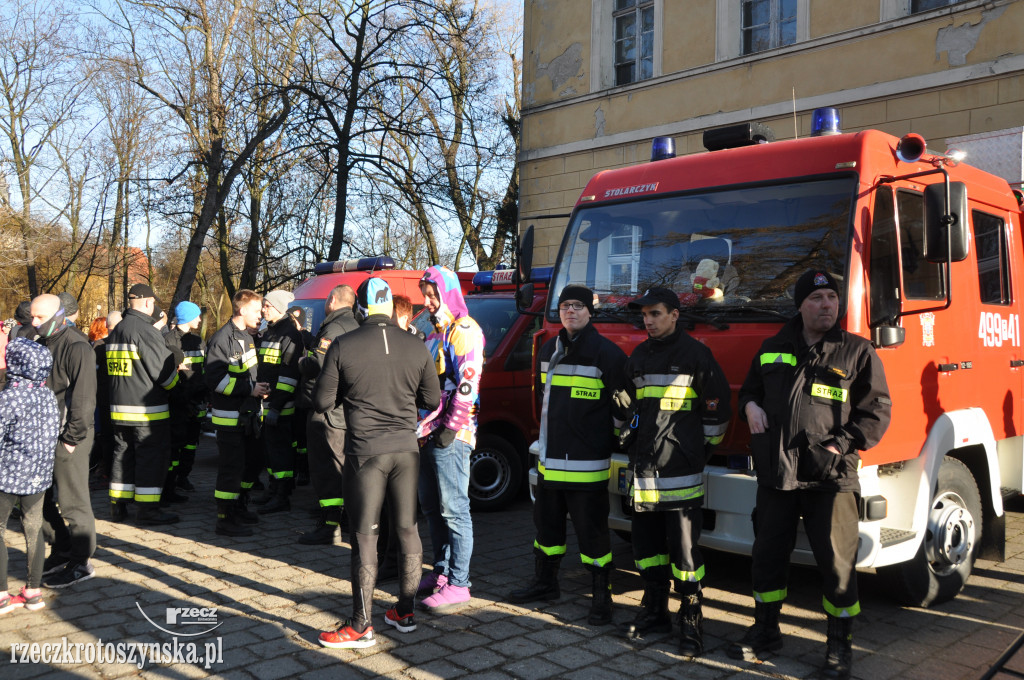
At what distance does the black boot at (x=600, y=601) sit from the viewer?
4.82m

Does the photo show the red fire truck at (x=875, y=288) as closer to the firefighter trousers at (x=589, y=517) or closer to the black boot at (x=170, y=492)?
the firefighter trousers at (x=589, y=517)

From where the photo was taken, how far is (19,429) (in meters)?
4.93

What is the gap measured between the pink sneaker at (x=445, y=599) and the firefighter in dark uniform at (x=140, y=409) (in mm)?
3189

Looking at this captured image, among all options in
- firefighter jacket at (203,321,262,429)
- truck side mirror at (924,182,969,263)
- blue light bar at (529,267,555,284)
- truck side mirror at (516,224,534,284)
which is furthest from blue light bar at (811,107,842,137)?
firefighter jacket at (203,321,262,429)

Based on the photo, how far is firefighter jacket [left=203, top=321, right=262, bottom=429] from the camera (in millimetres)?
6980

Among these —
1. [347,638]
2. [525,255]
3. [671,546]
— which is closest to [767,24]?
[525,255]

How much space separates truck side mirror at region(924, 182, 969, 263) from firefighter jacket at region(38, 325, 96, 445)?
16.4 feet

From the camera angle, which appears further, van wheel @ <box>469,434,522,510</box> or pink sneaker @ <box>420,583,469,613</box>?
van wheel @ <box>469,434,522,510</box>

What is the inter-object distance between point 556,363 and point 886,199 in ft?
6.61

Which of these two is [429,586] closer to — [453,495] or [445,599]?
[445,599]

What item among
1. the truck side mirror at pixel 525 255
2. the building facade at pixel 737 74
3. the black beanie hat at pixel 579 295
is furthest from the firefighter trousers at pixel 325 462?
the building facade at pixel 737 74

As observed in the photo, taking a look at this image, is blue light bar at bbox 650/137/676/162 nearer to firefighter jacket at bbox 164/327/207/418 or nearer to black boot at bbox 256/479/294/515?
black boot at bbox 256/479/294/515

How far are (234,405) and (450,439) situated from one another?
107 inches

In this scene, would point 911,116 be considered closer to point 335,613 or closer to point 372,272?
point 372,272
